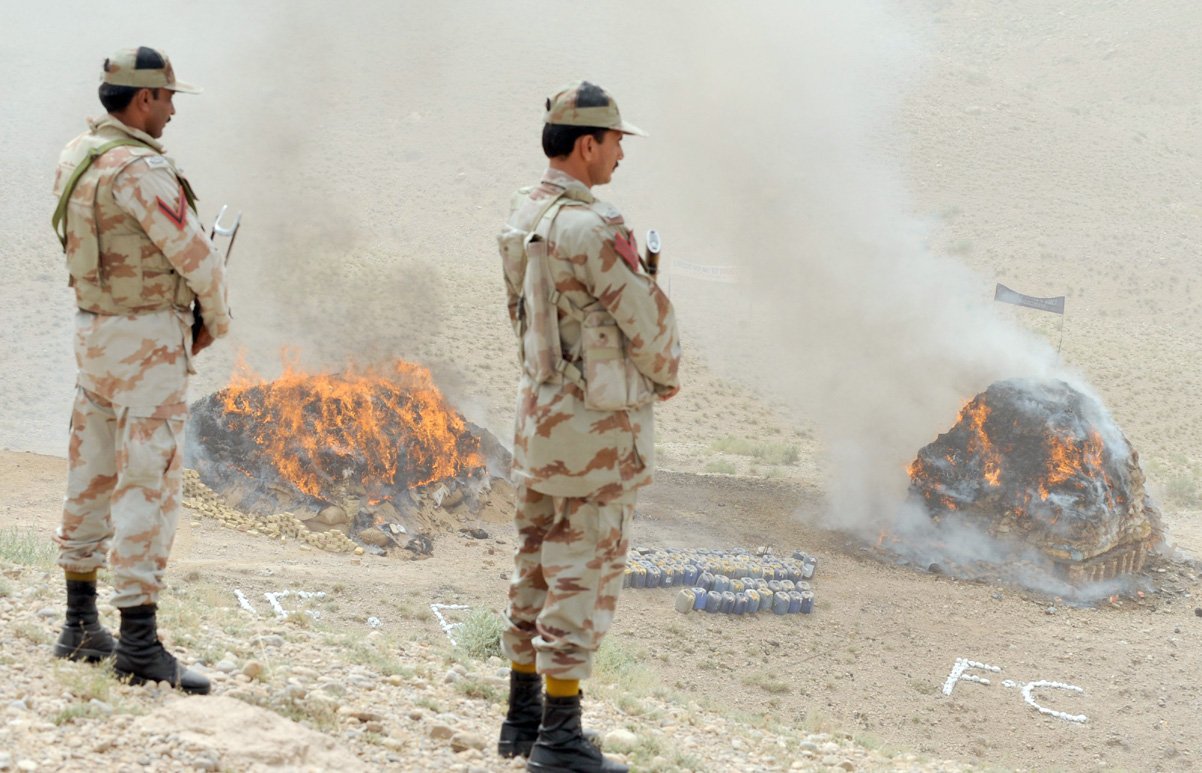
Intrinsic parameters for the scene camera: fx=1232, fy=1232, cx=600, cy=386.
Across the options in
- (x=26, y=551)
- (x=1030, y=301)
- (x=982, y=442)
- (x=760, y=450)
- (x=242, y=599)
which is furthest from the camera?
(x=760, y=450)

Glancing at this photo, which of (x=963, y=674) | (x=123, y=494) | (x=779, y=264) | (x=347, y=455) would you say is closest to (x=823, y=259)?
(x=779, y=264)

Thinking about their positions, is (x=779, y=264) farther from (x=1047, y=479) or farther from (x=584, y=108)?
(x=584, y=108)

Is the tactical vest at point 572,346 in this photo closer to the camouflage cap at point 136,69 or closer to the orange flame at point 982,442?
the camouflage cap at point 136,69

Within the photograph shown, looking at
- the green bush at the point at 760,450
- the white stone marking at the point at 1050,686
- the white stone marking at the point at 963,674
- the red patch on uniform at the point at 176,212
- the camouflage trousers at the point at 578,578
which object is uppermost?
the red patch on uniform at the point at 176,212

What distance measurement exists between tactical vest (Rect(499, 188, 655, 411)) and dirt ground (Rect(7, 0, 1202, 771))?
442cm

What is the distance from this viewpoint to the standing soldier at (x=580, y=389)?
12.3 ft

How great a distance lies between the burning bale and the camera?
11.4 m

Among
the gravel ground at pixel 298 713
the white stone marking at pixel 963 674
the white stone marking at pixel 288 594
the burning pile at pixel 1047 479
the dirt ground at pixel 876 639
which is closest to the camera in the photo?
the gravel ground at pixel 298 713

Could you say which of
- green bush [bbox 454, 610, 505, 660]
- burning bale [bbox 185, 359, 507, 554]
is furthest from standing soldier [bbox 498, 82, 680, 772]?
burning bale [bbox 185, 359, 507, 554]

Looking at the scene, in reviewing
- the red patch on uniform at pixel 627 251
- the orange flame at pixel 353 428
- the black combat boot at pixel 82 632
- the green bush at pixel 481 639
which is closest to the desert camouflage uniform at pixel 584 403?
the red patch on uniform at pixel 627 251

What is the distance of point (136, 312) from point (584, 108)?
1.67m

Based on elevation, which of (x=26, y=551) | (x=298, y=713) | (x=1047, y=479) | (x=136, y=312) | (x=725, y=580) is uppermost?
(x=136, y=312)

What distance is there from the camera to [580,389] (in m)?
3.80

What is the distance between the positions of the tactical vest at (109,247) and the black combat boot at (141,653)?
3.36ft
